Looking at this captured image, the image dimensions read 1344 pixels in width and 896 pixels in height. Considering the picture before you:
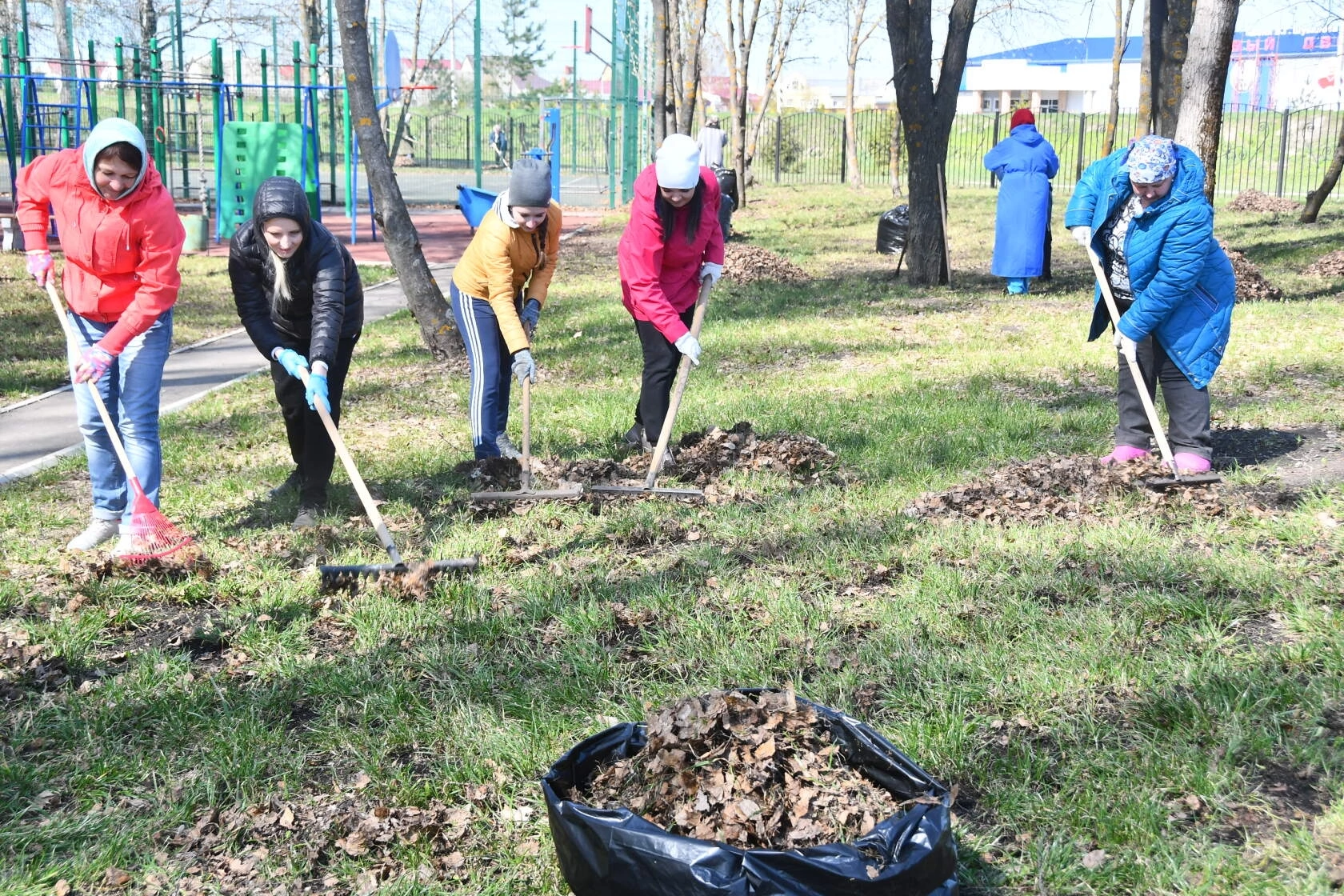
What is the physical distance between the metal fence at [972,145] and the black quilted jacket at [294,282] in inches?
1071

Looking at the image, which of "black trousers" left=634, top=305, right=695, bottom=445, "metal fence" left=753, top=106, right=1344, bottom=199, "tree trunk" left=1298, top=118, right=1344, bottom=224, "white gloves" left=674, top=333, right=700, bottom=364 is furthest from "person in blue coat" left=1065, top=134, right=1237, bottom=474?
"metal fence" left=753, top=106, right=1344, bottom=199

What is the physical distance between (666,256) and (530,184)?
85 centimetres

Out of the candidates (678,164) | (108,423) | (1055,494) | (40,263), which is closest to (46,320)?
(40,263)

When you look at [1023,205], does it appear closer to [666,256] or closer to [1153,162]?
[1153,162]

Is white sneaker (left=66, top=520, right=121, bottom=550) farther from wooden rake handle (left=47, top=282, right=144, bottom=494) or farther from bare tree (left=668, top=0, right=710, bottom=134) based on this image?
bare tree (left=668, top=0, right=710, bottom=134)

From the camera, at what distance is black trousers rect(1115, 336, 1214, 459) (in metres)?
5.62

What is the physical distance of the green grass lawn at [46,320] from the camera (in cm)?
836

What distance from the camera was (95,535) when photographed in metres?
4.98

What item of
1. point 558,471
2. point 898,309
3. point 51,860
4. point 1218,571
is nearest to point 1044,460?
point 1218,571

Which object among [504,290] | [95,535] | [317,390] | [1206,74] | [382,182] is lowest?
[95,535]

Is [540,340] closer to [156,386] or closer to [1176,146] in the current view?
[156,386]

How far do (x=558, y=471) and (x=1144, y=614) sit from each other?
2879 mm

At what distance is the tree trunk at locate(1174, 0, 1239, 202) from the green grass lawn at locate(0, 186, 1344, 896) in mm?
4170

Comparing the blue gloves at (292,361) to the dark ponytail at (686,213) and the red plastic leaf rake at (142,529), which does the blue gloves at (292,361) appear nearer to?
the red plastic leaf rake at (142,529)
